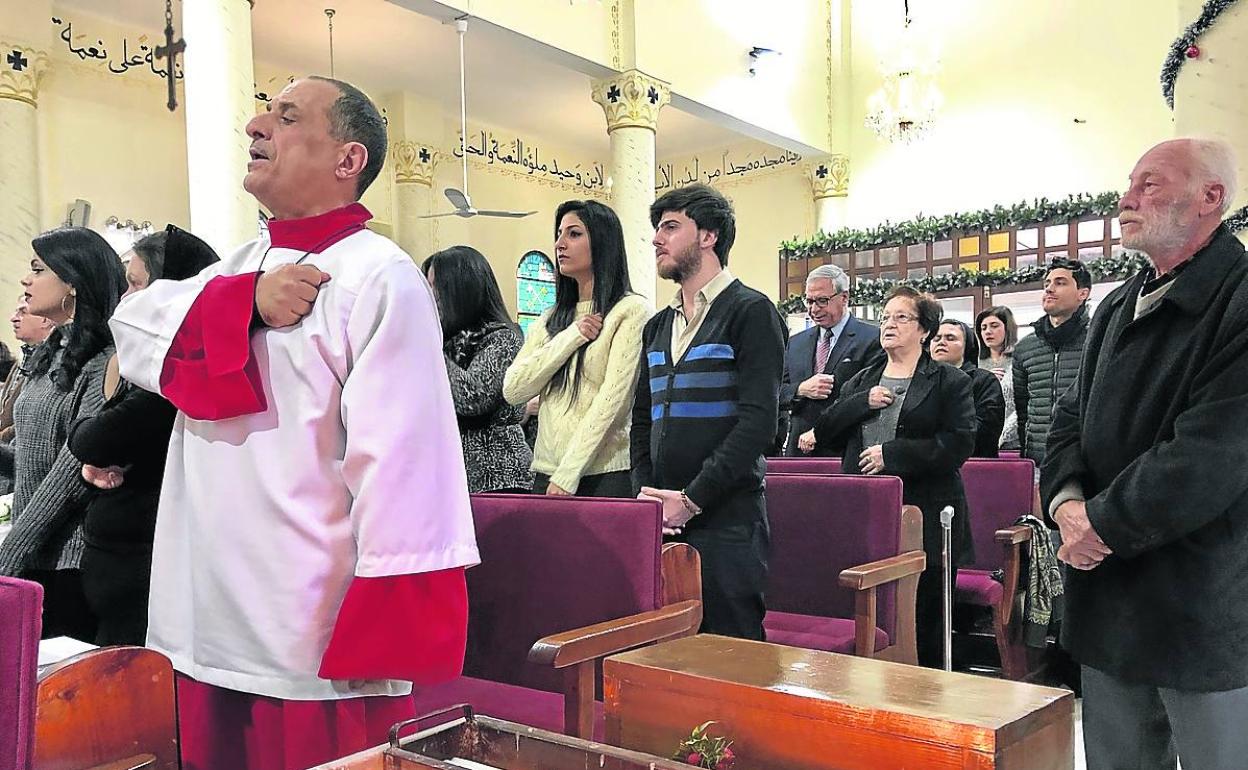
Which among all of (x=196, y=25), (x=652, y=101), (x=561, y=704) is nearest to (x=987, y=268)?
(x=652, y=101)

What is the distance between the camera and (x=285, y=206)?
1436 millimetres

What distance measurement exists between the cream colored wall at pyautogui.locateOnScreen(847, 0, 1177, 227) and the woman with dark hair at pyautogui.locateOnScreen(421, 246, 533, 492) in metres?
10.3

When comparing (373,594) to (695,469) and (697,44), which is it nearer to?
(695,469)

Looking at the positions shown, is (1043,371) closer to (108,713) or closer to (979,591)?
(979,591)

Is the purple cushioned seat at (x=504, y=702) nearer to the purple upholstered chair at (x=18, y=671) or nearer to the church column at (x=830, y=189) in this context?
the purple upholstered chair at (x=18, y=671)

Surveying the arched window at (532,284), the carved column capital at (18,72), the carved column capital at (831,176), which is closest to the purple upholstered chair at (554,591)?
the carved column capital at (18,72)

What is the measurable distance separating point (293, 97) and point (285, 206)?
0.52 ft

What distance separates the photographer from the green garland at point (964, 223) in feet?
30.5

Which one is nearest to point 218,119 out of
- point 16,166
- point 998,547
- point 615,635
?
point 16,166

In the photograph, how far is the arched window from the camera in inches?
562

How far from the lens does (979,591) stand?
3639mm

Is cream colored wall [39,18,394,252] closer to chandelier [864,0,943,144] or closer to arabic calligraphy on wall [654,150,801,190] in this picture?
arabic calligraphy on wall [654,150,801,190]

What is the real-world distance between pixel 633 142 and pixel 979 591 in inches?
272

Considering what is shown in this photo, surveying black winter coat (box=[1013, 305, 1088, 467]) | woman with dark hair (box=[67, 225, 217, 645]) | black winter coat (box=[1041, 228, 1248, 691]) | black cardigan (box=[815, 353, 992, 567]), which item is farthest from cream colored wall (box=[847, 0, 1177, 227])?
woman with dark hair (box=[67, 225, 217, 645])
